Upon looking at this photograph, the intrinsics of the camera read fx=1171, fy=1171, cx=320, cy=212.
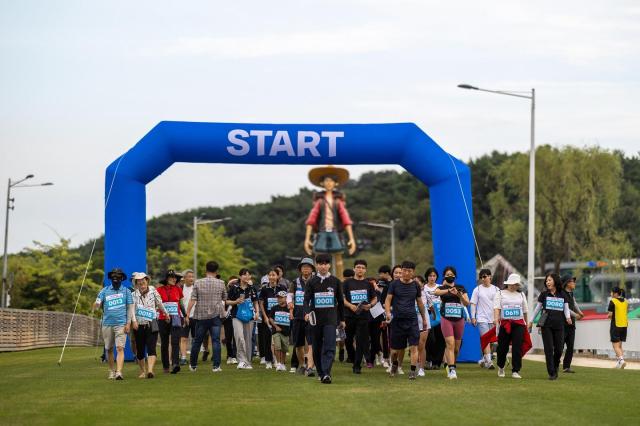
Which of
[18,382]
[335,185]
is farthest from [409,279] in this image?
[335,185]

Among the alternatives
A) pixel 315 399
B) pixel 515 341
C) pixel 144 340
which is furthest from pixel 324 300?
pixel 315 399

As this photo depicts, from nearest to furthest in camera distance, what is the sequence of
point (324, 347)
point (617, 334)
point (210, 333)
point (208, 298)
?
point (324, 347) < point (208, 298) < point (210, 333) < point (617, 334)

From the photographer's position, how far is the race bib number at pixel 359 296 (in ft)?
64.9

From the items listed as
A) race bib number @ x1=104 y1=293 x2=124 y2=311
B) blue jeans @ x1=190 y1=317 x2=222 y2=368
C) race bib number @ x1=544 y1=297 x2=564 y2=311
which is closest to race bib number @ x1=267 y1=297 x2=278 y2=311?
blue jeans @ x1=190 y1=317 x2=222 y2=368

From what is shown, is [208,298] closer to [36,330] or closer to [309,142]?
[309,142]

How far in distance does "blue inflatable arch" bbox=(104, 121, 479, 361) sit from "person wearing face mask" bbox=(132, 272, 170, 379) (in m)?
4.97

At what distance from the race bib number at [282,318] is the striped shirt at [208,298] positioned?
4.01ft

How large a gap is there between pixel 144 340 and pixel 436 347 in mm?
6092

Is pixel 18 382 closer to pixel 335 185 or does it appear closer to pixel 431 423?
pixel 431 423

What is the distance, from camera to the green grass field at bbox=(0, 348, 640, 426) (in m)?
12.4

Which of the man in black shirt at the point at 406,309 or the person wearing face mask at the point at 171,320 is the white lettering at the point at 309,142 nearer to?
the person wearing face mask at the point at 171,320

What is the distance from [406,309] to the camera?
731 inches

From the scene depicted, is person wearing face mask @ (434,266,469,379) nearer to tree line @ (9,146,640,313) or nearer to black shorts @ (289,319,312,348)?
black shorts @ (289,319,312,348)

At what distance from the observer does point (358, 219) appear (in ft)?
355
